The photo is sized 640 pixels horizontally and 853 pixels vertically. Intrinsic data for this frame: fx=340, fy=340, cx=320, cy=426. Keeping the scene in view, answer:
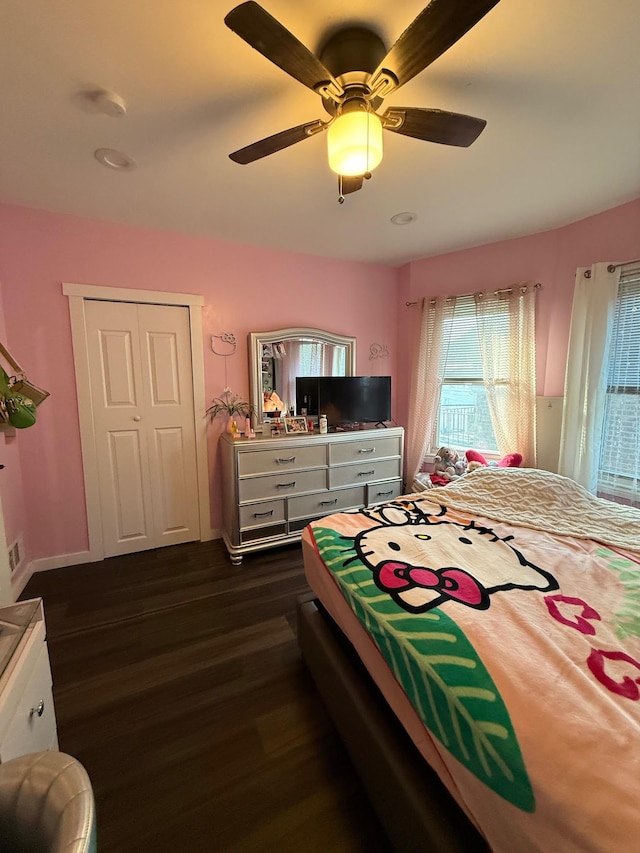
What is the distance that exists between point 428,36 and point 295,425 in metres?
2.45

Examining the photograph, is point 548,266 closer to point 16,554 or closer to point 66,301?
point 66,301

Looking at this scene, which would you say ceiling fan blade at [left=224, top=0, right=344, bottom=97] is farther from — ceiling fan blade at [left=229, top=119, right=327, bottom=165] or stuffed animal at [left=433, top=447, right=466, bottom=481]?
stuffed animal at [left=433, top=447, right=466, bottom=481]

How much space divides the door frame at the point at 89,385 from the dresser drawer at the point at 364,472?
1.13 m

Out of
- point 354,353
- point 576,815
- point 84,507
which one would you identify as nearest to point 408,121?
point 576,815

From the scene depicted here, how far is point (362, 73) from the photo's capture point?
1.16 metres

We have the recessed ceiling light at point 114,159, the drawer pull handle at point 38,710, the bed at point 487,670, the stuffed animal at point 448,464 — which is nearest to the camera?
the bed at point 487,670

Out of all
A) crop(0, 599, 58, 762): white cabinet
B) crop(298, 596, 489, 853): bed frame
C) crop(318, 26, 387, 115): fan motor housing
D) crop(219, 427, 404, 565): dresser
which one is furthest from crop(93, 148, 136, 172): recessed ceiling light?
crop(298, 596, 489, 853): bed frame

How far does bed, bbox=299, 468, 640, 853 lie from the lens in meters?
0.69

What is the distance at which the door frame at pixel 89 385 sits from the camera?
2461 millimetres

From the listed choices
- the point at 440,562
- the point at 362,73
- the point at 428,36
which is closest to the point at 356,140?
the point at 362,73

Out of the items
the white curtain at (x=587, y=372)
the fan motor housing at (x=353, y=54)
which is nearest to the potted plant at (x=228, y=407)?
the fan motor housing at (x=353, y=54)

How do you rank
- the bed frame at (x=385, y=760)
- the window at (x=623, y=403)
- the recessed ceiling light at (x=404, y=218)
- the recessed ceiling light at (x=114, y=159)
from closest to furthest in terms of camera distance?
the bed frame at (x=385, y=760)
the recessed ceiling light at (x=114, y=159)
the window at (x=623, y=403)
the recessed ceiling light at (x=404, y=218)

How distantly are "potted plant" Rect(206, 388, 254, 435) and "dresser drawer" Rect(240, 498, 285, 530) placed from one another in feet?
2.25

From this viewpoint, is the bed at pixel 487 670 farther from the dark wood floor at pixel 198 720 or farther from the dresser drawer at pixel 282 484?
the dresser drawer at pixel 282 484
